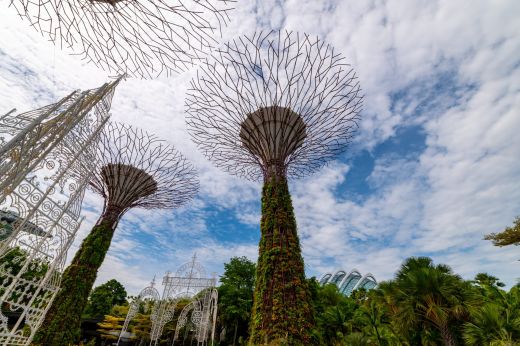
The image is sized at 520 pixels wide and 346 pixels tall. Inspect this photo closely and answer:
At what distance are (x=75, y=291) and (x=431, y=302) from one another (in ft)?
44.6

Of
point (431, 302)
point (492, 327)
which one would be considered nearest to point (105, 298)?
point (431, 302)

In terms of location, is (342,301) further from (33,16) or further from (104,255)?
(33,16)

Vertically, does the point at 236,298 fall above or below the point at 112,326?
above

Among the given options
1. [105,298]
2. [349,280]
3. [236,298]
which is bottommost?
[236,298]

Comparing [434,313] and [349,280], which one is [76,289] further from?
[349,280]

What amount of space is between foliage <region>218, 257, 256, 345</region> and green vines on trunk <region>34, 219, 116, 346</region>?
1340 centimetres

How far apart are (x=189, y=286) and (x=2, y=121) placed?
48.1 feet

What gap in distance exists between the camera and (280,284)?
23.5 ft

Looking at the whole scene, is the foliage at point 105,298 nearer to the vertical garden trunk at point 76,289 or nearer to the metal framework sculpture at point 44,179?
the vertical garden trunk at point 76,289

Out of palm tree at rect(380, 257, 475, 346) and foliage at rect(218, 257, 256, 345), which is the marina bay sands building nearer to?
foliage at rect(218, 257, 256, 345)

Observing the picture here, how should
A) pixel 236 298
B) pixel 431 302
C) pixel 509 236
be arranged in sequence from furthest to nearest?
pixel 236 298 < pixel 509 236 < pixel 431 302

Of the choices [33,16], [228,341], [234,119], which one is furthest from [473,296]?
[228,341]

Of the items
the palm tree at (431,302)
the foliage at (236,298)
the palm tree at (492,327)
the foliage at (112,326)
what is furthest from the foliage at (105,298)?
the palm tree at (492,327)

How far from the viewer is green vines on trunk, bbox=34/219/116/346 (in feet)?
30.0
